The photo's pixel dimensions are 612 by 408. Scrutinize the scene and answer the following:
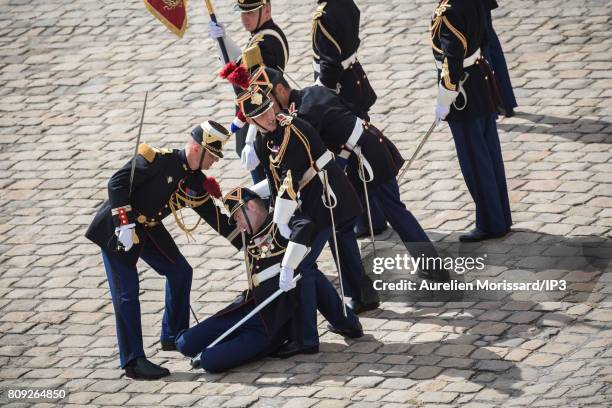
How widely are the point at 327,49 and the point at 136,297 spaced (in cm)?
243

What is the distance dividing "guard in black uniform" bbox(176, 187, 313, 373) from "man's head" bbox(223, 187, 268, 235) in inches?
3.5

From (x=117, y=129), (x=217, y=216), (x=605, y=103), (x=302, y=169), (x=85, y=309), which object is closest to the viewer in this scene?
(x=302, y=169)

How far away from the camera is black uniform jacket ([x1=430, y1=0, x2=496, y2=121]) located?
879 centimetres

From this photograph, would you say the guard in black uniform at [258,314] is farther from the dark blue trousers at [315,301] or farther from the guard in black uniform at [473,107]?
the guard in black uniform at [473,107]

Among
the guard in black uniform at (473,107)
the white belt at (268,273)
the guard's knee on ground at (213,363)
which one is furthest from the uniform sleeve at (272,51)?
the guard's knee on ground at (213,363)

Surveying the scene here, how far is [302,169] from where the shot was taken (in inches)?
310

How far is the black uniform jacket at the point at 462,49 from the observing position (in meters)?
8.79

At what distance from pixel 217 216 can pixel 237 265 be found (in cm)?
110

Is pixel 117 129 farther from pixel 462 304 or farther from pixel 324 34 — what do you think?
pixel 462 304

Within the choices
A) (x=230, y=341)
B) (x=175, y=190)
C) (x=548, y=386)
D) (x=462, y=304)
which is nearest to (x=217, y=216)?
(x=175, y=190)

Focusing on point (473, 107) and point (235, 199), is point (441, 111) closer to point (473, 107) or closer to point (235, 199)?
point (473, 107)

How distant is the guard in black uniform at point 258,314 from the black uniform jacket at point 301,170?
0.16m

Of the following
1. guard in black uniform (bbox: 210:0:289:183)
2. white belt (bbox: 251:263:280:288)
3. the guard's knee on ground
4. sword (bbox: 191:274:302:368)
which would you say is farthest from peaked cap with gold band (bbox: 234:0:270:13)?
the guard's knee on ground

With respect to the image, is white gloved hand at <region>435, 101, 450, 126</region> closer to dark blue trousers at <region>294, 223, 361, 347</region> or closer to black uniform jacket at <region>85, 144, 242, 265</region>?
dark blue trousers at <region>294, 223, 361, 347</region>
